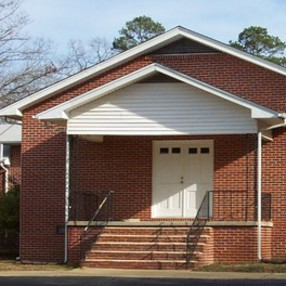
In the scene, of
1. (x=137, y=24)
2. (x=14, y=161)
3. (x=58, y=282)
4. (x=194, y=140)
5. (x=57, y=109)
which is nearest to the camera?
(x=58, y=282)

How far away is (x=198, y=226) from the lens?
21.5 meters

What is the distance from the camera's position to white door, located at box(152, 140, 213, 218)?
23844 millimetres

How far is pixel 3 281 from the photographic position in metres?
17.4

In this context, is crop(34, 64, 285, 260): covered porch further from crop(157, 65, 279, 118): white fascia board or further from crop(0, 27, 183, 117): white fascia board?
crop(0, 27, 183, 117): white fascia board

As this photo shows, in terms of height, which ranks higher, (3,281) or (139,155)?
(139,155)

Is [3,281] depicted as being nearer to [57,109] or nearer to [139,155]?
[57,109]

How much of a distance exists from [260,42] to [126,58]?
1702 inches

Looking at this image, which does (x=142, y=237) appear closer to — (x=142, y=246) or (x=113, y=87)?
(x=142, y=246)

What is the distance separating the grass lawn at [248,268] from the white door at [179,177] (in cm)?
347

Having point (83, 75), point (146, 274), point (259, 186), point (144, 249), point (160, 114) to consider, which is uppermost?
point (83, 75)

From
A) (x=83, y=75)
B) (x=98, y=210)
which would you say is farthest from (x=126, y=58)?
(x=98, y=210)

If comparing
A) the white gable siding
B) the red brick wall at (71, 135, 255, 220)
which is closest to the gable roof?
the red brick wall at (71, 135, 255, 220)

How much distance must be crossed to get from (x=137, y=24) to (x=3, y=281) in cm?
5416

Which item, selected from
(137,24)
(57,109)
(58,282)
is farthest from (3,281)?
(137,24)
